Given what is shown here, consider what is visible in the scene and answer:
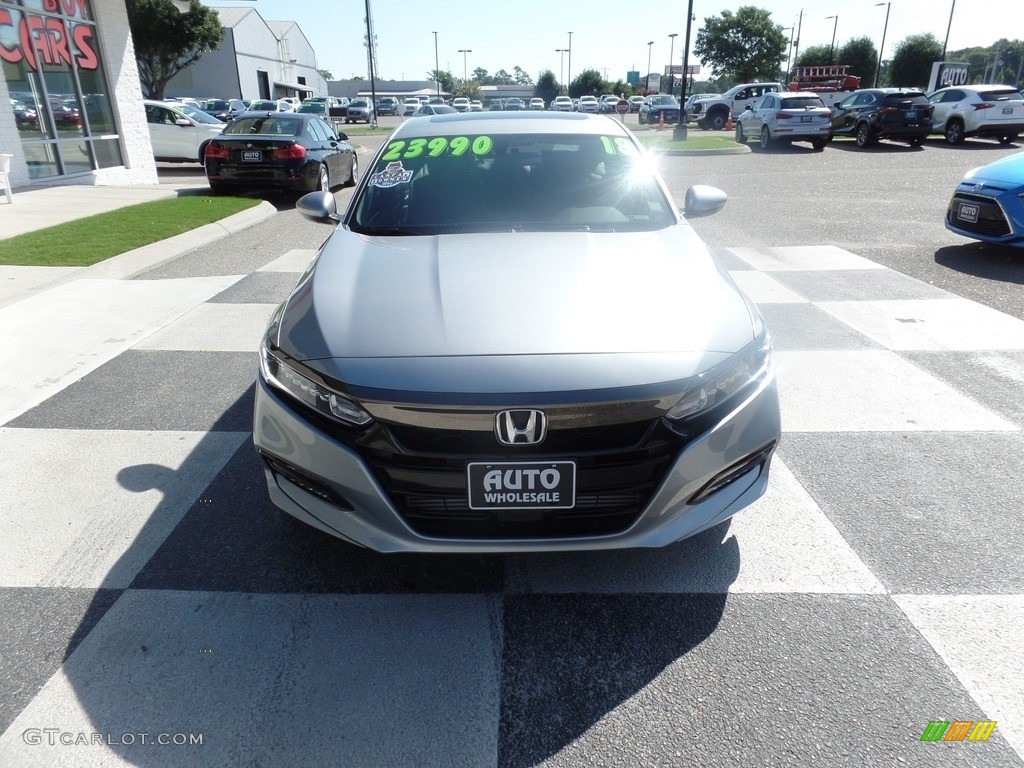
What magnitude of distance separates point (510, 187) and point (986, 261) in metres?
6.27

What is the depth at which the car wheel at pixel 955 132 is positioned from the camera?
22.3m

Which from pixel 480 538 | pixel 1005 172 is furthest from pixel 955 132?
pixel 480 538

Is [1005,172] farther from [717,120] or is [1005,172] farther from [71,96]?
[717,120]

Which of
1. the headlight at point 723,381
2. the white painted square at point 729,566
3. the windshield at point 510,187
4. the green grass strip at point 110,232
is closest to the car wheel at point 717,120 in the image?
the green grass strip at point 110,232

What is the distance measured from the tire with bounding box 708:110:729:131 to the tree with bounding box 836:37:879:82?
52274mm

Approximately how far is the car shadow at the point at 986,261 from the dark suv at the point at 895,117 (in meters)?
15.3

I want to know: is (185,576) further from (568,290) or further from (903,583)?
(903,583)

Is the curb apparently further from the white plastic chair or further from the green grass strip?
the white plastic chair

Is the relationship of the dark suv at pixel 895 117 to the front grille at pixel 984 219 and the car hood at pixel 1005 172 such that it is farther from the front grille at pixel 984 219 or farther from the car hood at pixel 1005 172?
the front grille at pixel 984 219

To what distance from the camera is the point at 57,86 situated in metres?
13.5

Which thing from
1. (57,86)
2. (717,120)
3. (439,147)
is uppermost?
(57,86)

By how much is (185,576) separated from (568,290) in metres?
1.77

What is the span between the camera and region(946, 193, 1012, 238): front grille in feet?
24.0

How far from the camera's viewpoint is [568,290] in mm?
2801
